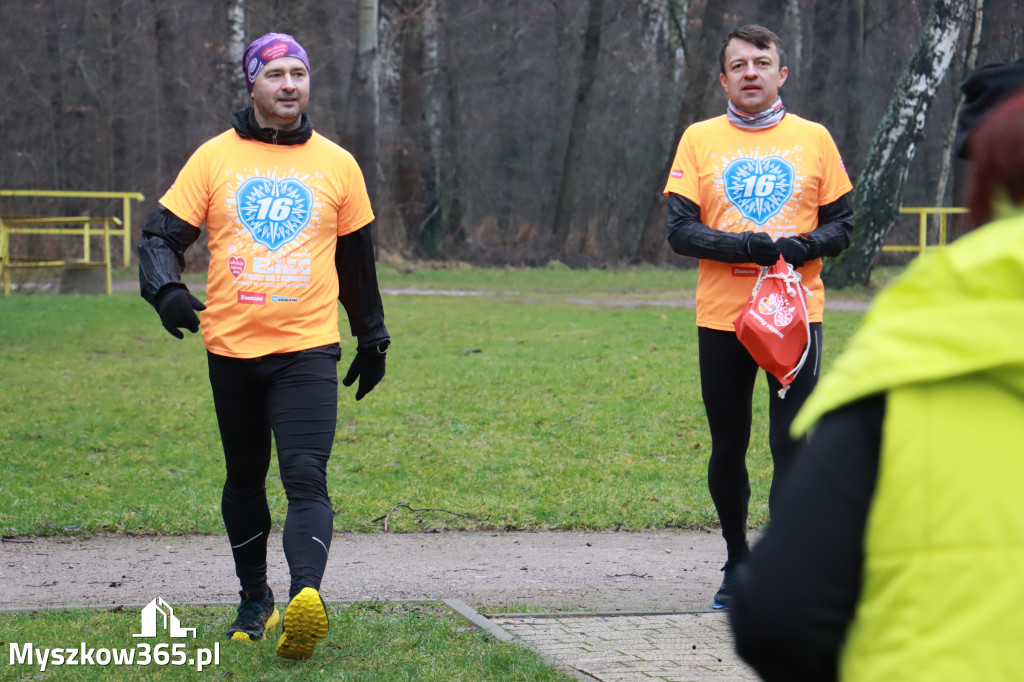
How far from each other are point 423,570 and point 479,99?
97.0ft

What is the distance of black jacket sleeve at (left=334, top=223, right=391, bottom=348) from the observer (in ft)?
14.7

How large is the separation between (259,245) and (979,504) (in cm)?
322

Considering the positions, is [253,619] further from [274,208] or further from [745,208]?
Answer: [745,208]

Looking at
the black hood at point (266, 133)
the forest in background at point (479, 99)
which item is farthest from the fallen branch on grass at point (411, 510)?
the forest in background at point (479, 99)

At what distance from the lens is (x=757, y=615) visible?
1.49 metres

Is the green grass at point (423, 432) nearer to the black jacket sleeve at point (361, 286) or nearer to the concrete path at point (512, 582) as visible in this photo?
the concrete path at point (512, 582)

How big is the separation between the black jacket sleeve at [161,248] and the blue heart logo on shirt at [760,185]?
198 centimetres

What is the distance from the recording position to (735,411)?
477 centimetres

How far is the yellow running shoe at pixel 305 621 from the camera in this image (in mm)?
3803

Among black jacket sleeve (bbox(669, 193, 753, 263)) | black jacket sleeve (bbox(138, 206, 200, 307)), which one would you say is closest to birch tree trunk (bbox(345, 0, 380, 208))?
black jacket sleeve (bbox(669, 193, 753, 263))

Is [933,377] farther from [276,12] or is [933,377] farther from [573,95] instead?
[573,95]

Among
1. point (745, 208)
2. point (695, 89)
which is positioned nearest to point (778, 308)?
point (745, 208)

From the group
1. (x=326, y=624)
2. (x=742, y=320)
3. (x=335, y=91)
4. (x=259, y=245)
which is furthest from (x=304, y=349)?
(x=335, y=91)

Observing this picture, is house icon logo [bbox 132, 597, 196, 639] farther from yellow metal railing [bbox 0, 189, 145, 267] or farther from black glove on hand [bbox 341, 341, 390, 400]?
yellow metal railing [bbox 0, 189, 145, 267]
